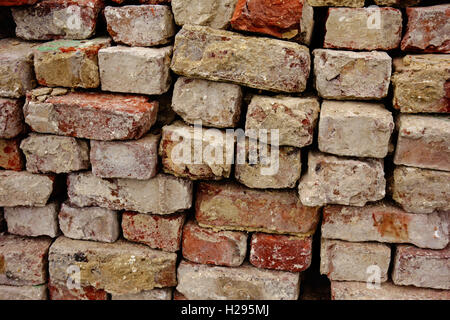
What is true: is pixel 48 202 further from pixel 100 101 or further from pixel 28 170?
pixel 100 101

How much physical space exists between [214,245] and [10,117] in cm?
109

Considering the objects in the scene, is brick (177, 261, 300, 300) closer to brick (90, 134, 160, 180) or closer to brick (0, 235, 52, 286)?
brick (90, 134, 160, 180)

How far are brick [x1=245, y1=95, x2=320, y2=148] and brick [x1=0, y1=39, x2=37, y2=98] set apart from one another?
1020mm

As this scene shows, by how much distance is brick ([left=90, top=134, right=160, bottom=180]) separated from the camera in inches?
73.3

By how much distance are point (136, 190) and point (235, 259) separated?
22.2 inches

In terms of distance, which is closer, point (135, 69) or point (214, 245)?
point (135, 69)

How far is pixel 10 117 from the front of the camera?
1918mm

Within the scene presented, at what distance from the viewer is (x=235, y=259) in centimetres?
202

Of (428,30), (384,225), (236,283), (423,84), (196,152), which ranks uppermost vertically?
(428,30)

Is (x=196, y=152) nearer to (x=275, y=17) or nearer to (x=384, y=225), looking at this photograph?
(x=275, y=17)

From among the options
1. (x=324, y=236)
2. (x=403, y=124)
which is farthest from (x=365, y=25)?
(x=324, y=236)

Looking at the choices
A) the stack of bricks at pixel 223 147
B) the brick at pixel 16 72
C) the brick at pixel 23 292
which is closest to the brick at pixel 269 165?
the stack of bricks at pixel 223 147

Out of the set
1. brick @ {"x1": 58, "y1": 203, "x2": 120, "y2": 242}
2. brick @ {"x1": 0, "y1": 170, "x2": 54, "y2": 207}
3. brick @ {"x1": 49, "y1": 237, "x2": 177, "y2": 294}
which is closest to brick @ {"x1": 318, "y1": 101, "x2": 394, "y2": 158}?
brick @ {"x1": 49, "y1": 237, "x2": 177, "y2": 294}

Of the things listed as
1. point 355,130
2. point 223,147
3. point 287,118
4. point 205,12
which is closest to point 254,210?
point 223,147
